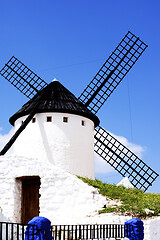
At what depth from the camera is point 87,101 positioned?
79.8ft

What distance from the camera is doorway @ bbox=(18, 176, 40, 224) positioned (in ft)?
58.3

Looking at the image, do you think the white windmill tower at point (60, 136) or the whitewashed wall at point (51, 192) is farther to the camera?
the white windmill tower at point (60, 136)

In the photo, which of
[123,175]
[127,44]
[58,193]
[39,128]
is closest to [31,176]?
[58,193]

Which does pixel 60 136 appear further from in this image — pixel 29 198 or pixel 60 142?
pixel 29 198

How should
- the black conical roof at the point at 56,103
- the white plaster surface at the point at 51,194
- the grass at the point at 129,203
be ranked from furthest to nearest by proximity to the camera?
the black conical roof at the point at 56,103 < the white plaster surface at the point at 51,194 < the grass at the point at 129,203

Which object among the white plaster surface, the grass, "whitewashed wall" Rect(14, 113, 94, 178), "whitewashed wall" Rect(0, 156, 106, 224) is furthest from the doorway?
"whitewashed wall" Rect(14, 113, 94, 178)

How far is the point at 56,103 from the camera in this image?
850 inches

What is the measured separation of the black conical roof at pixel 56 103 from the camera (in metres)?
21.3

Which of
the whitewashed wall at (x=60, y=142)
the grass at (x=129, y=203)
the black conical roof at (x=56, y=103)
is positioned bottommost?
the grass at (x=129, y=203)

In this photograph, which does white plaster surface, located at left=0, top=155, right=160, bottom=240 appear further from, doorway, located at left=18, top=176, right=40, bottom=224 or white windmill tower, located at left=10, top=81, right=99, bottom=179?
white windmill tower, located at left=10, top=81, right=99, bottom=179

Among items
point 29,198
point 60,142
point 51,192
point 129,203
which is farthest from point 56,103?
point 129,203

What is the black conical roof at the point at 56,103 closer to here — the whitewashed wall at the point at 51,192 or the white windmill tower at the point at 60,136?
the white windmill tower at the point at 60,136

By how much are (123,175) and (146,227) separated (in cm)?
1064

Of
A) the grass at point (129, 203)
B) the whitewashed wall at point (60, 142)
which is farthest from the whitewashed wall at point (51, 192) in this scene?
the whitewashed wall at point (60, 142)
